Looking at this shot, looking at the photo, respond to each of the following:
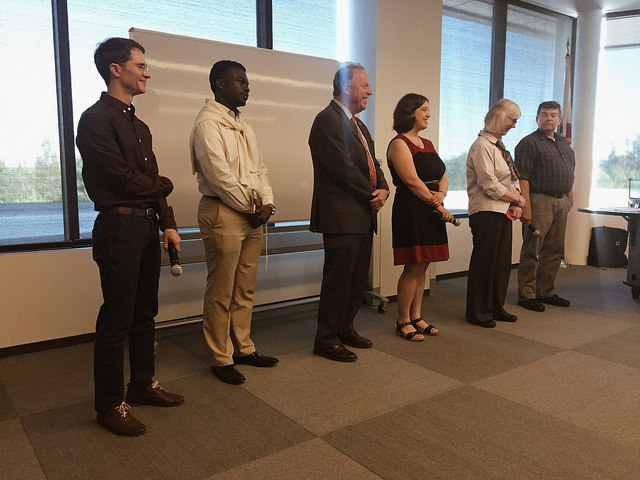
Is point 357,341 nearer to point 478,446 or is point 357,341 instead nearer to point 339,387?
point 339,387

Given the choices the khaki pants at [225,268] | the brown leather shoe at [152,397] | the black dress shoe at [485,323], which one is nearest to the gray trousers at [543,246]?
the black dress shoe at [485,323]

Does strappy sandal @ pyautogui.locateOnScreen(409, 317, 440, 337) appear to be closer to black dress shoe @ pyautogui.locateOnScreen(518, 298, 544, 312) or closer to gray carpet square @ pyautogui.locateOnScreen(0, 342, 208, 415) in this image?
black dress shoe @ pyautogui.locateOnScreen(518, 298, 544, 312)

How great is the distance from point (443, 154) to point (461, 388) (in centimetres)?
323

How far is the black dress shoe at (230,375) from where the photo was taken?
2.54m

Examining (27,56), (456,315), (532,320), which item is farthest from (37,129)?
(532,320)

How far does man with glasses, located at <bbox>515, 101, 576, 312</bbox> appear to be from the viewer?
12.8 feet

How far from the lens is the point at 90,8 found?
321 centimetres

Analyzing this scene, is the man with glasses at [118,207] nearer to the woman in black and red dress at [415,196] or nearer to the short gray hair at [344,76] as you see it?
the short gray hair at [344,76]

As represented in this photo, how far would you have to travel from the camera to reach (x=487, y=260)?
3.54 m

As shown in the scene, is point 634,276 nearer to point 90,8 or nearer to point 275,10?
point 275,10

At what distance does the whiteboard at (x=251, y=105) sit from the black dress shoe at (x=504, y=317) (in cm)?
149

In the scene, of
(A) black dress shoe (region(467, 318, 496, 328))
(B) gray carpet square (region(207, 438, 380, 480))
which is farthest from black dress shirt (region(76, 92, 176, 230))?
(A) black dress shoe (region(467, 318, 496, 328))

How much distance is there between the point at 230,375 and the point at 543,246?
2.71 meters

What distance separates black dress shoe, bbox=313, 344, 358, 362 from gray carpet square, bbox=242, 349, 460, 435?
3cm
